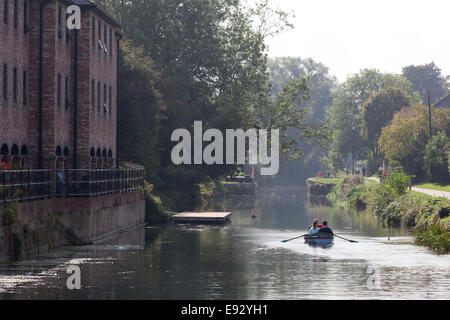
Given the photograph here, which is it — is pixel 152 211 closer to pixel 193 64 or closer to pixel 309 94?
pixel 193 64

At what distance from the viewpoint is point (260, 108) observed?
7975 cm

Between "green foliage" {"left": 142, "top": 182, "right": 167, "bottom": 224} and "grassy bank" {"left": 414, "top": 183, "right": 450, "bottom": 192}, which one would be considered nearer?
"green foliage" {"left": 142, "top": 182, "right": 167, "bottom": 224}

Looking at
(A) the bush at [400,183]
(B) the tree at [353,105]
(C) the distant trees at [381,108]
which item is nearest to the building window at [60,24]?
(A) the bush at [400,183]

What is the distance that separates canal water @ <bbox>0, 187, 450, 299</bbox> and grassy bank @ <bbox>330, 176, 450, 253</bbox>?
89cm

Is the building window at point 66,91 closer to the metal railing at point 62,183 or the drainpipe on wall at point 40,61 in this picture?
the drainpipe on wall at point 40,61

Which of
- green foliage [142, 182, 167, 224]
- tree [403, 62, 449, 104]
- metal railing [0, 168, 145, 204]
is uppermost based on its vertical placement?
tree [403, 62, 449, 104]

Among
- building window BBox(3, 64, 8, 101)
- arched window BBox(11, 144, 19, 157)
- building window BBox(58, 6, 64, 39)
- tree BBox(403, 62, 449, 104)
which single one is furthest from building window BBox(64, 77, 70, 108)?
tree BBox(403, 62, 449, 104)

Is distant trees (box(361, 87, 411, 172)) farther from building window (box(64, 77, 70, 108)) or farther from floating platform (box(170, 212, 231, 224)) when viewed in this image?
building window (box(64, 77, 70, 108))

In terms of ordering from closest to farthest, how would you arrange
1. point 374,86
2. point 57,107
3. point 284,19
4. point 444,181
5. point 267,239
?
point 57,107 → point 267,239 → point 444,181 → point 284,19 → point 374,86

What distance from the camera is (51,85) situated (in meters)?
42.2

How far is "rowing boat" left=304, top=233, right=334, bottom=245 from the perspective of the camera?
44.0 meters

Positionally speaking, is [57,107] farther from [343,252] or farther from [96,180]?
[343,252]

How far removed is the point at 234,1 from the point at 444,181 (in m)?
24.7
